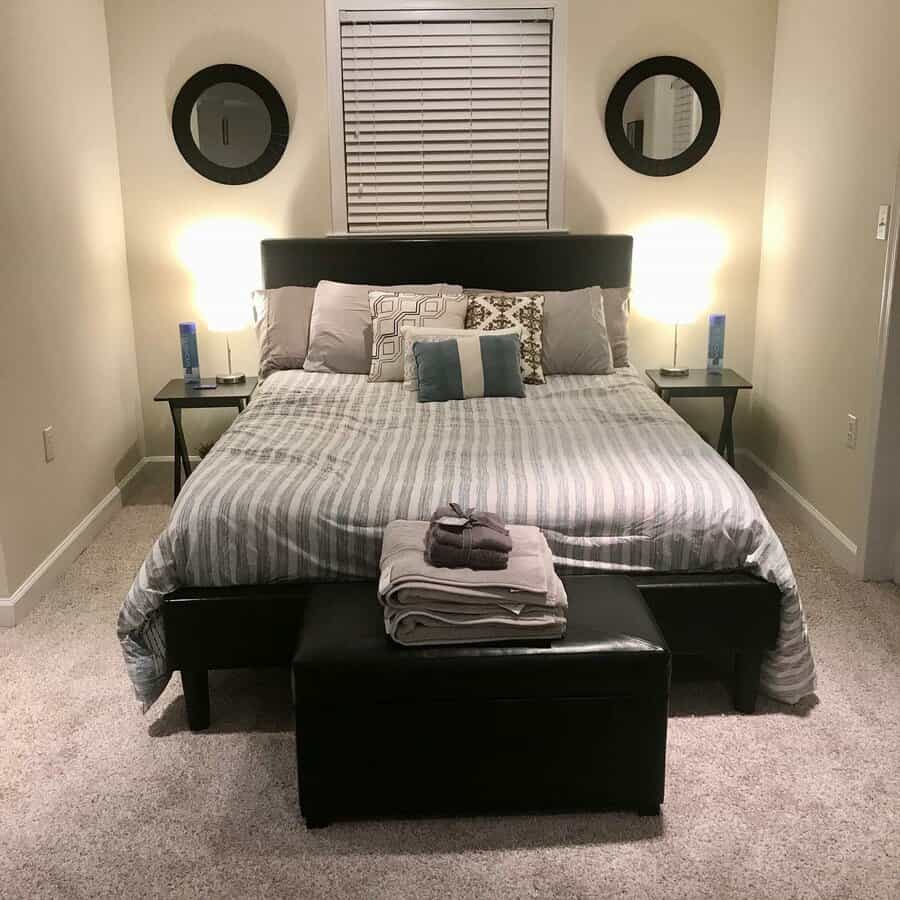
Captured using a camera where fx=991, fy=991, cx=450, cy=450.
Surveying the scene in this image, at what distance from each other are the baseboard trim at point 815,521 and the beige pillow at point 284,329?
2232 mm

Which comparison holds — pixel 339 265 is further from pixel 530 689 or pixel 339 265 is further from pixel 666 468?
pixel 530 689

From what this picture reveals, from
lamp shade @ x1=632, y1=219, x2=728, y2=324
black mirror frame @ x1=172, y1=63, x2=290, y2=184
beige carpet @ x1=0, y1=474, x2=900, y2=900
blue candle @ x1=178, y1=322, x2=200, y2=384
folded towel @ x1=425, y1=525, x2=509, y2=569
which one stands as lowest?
beige carpet @ x1=0, y1=474, x2=900, y2=900

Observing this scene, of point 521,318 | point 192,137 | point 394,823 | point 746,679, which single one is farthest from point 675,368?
point 394,823

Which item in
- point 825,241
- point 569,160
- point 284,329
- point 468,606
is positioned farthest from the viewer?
point 569,160

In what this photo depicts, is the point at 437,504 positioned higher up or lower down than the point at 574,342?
lower down

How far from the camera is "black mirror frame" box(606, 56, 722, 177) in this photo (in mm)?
4531

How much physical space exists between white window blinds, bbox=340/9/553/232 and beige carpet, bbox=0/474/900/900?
258cm

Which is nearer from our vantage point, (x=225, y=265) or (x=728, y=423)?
(x=728, y=423)

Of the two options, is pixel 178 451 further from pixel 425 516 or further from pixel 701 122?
pixel 701 122

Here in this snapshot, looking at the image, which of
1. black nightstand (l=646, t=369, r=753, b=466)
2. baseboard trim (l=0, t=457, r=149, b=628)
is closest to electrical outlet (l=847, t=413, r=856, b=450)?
black nightstand (l=646, t=369, r=753, b=466)

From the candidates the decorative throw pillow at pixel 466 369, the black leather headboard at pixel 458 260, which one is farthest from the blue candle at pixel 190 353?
the decorative throw pillow at pixel 466 369

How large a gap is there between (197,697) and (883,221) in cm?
276

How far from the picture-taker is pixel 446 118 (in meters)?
4.63

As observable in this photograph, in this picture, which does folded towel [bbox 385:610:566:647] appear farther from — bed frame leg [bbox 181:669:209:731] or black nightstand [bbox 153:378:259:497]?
black nightstand [bbox 153:378:259:497]
